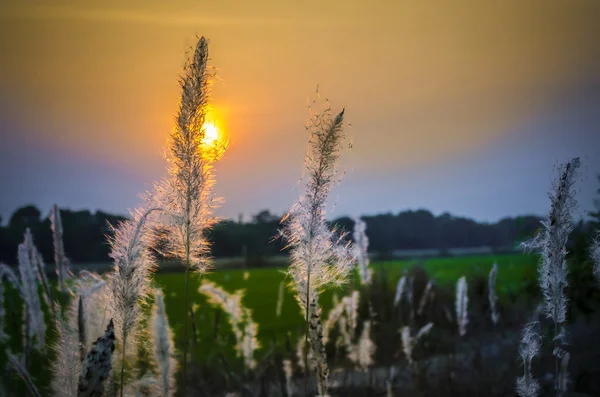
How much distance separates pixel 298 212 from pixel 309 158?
216 millimetres

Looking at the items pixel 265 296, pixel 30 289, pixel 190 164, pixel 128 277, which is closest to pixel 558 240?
pixel 190 164

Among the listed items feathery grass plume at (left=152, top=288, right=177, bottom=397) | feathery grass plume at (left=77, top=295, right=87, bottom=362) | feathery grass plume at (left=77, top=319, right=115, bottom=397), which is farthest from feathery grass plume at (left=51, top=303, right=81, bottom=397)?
feathery grass plume at (left=77, top=319, right=115, bottom=397)

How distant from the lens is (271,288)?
9.27 m

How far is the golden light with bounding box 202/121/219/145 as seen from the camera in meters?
2.32

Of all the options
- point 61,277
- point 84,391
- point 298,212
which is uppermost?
point 298,212

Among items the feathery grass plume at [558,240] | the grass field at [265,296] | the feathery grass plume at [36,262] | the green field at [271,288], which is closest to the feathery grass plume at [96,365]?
the feathery grass plume at [36,262]

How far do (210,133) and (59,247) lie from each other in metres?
1.07

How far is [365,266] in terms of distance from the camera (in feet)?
15.9

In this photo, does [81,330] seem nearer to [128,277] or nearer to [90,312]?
[90,312]

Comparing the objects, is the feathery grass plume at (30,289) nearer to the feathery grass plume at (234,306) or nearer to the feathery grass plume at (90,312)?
the feathery grass plume at (90,312)

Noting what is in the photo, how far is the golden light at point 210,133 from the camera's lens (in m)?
2.32

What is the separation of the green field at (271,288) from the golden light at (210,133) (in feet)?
8.69

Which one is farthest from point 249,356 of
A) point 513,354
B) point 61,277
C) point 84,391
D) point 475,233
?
point 475,233

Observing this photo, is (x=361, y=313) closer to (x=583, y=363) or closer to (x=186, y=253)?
(x=583, y=363)
